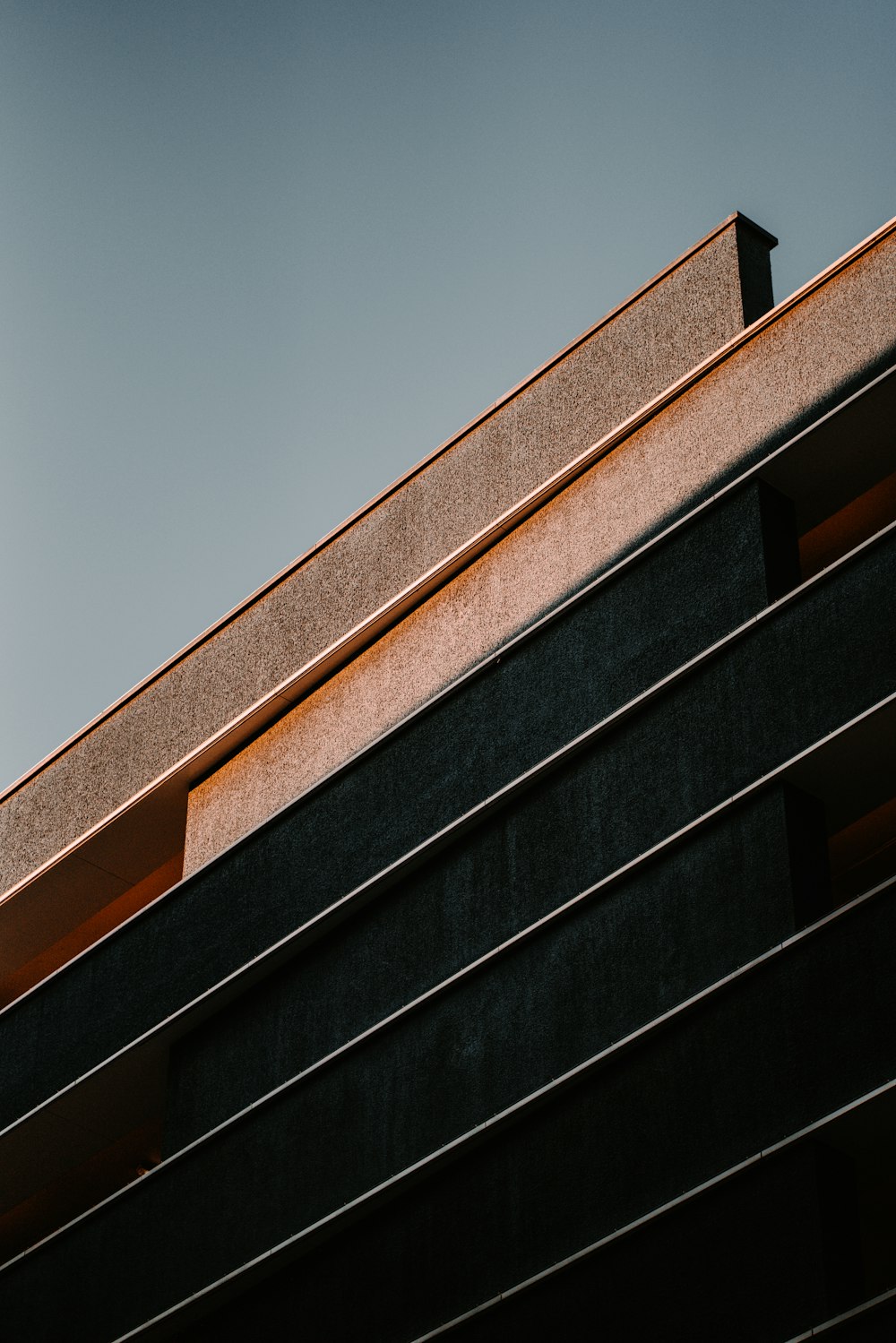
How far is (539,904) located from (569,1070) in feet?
4.83

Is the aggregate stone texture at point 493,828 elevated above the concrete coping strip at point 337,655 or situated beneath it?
situated beneath

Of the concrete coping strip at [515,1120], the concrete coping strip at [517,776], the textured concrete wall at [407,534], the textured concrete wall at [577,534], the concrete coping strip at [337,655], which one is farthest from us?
the textured concrete wall at [407,534]

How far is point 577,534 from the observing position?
48.4 feet

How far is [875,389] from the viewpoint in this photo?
1288 centimetres

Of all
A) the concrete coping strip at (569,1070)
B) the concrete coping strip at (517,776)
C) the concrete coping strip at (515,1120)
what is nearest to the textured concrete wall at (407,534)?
the concrete coping strip at (517,776)

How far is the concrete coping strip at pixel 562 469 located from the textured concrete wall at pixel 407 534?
5 centimetres

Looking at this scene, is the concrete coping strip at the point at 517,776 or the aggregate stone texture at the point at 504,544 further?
the aggregate stone texture at the point at 504,544

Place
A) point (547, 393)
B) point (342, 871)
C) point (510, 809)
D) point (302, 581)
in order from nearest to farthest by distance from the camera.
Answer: point (510, 809)
point (342, 871)
point (547, 393)
point (302, 581)

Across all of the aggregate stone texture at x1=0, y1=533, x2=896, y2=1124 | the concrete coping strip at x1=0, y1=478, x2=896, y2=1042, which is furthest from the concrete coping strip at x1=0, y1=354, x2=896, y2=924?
the aggregate stone texture at x1=0, y1=533, x2=896, y2=1124

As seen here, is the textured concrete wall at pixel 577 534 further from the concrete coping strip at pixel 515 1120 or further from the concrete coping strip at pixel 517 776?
the concrete coping strip at pixel 515 1120

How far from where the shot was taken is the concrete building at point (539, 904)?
10.9 metres

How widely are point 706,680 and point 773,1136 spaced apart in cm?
356

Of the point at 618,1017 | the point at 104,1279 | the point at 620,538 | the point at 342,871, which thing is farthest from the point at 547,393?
the point at 104,1279

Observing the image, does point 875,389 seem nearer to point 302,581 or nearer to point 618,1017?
point 618,1017
